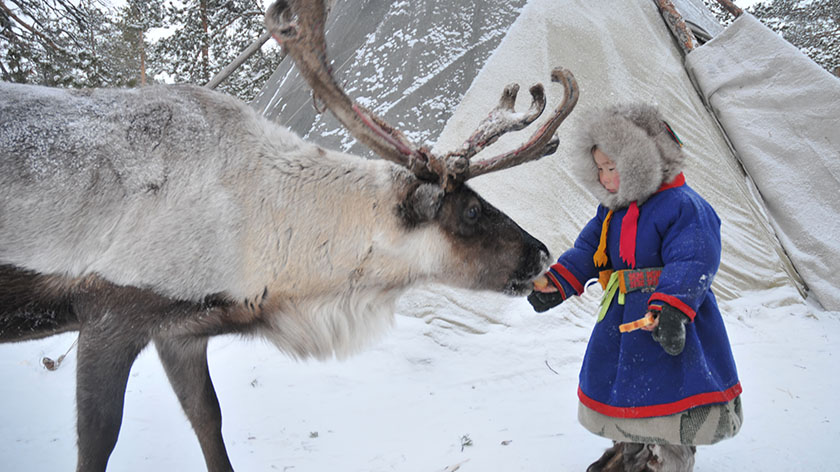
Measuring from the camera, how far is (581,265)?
2455 millimetres

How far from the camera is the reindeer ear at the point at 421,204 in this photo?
7.62ft

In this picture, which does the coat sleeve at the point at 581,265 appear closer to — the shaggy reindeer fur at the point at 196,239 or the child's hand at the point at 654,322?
the shaggy reindeer fur at the point at 196,239

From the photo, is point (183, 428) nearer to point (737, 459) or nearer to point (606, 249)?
point (606, 249)

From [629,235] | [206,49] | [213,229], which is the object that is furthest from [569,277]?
[206,49]

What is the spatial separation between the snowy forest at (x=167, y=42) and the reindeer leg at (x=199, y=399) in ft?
20.3

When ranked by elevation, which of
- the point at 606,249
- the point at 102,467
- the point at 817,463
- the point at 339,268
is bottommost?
the point at 817,463

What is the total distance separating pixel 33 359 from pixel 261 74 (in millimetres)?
11234

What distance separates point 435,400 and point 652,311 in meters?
1.74

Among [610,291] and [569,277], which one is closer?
[610,291]

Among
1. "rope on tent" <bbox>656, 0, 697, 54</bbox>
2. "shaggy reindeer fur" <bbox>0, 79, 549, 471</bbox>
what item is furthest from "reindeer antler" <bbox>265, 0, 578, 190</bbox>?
"rope on tent" <bbox>656, 0, 697, 54</bbox>

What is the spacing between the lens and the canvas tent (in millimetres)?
4746

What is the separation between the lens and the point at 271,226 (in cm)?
221

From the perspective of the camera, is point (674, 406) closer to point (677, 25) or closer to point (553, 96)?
point (553, 96)

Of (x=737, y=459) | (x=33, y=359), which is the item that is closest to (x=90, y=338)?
(x=33, y=359)
